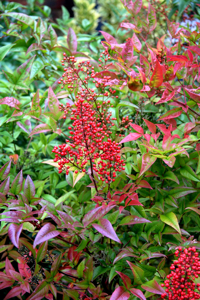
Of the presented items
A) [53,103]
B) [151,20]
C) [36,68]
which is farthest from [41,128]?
[151,20]

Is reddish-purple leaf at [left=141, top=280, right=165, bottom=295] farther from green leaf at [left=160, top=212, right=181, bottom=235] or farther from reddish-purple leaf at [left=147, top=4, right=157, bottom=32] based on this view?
reddish-purple leaf at [left=147, top=4, right=157, bottom=32]

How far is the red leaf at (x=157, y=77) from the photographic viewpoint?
77 cm

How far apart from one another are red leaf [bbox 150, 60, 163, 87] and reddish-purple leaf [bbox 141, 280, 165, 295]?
0.58 metres

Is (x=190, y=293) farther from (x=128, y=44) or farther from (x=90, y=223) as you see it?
(x=128, y=44)

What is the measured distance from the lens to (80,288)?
2.73 ft

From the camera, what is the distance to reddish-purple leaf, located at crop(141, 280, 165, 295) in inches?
27.2

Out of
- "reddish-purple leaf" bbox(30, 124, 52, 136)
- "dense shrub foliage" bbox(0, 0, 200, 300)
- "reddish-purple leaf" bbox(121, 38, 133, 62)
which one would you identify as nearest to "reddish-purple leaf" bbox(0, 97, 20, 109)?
"dense shrub foliage" bbox(0, 0, 200, 300)

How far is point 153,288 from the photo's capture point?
0.71 m

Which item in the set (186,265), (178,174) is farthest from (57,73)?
(186,265)

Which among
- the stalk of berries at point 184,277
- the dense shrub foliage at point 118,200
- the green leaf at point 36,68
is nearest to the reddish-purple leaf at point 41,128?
the dense shrub foliage at point 118,200

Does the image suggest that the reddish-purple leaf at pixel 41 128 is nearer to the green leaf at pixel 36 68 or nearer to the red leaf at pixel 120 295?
the green leaf at pixel 36 68

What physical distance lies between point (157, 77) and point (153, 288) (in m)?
0.60

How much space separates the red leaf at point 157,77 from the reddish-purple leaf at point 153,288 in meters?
0.58

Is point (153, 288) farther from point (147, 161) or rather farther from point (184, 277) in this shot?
point (147, 161)
